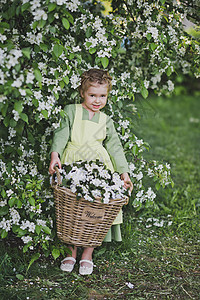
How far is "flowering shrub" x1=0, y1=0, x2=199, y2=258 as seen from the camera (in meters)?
2.16

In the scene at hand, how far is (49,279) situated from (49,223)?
36 centimetres

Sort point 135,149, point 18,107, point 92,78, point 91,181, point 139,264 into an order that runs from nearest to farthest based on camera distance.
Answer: point 18,107, point 91,181, point 92,78, point 139,264, point 135,149

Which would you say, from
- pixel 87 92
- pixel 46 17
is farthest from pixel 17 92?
pixel 87 92

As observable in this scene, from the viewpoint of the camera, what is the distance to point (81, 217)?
2424mm

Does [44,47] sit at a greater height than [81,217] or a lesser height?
greater

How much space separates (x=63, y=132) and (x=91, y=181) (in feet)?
1.48

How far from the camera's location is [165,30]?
9.58 ft

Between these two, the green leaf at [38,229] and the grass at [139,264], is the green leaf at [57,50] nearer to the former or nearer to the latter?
the green leaf at [38,229]

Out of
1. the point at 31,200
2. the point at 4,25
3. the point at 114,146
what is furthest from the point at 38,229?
the point at 4,25

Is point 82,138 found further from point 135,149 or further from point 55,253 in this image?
point 55,253

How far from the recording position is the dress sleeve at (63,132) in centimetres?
264

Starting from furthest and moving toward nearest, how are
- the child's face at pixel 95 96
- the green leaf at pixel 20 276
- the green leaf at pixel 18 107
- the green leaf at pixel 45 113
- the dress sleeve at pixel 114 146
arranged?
the dress sleeve at pixel 114 146 → the child's face at pixel 95 96 → the green leaf at pixel 20 276 → the green leaf at pixel 45 113 → the green leaf at pixel 18 107

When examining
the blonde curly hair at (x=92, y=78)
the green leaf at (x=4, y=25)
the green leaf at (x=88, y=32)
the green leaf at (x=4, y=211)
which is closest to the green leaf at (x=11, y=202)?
the green leaf at (x=4, y=211)

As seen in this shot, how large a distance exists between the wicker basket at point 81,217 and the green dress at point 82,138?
0.88ft
